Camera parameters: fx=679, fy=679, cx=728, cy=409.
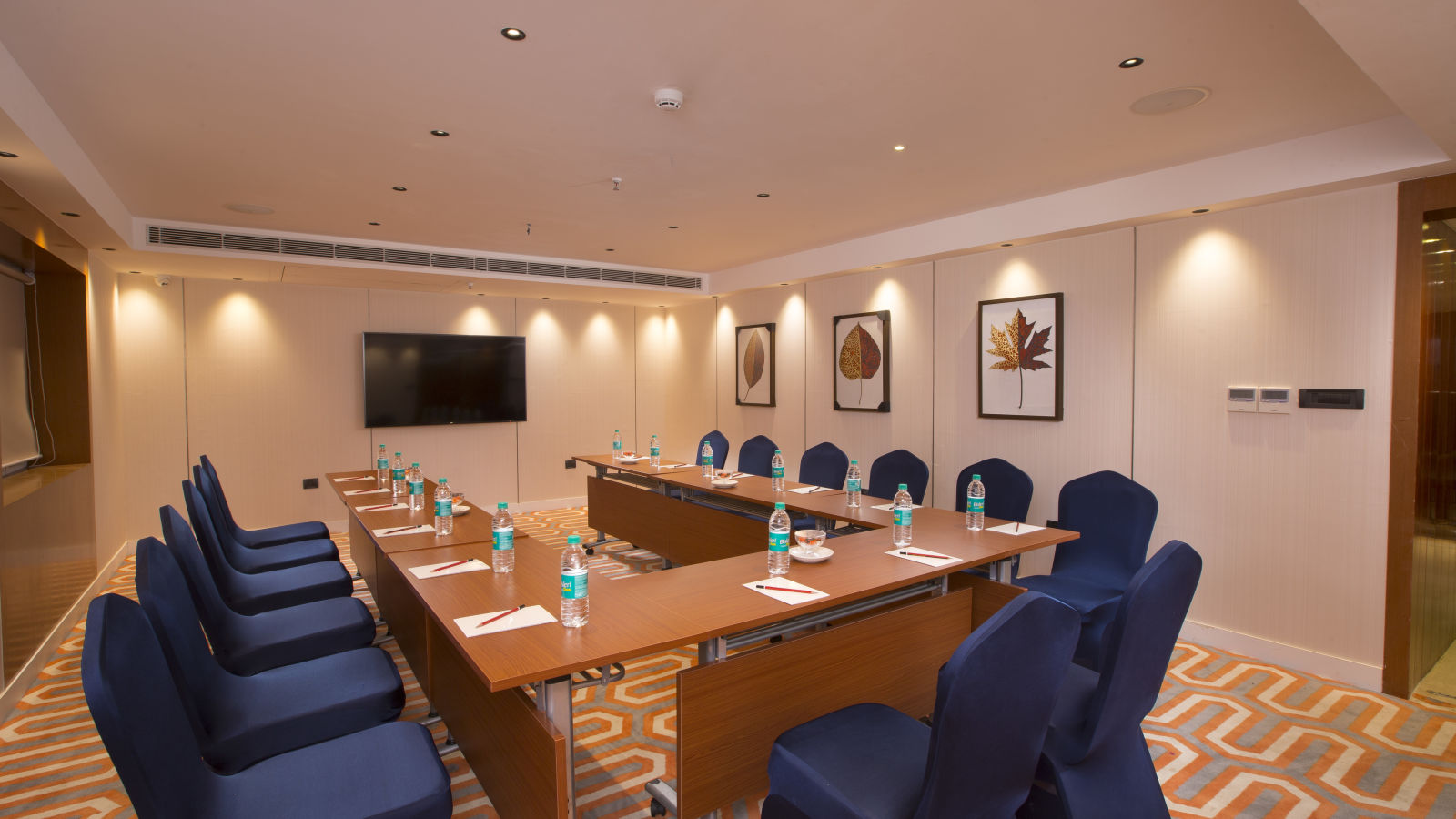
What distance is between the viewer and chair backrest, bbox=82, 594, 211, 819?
1156 millimetres

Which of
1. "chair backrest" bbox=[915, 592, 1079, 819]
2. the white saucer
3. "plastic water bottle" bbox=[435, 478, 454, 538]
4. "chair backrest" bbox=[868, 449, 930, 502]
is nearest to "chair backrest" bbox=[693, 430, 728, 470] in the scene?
"chair backrest" bbox=[868, 449, 930, 502]

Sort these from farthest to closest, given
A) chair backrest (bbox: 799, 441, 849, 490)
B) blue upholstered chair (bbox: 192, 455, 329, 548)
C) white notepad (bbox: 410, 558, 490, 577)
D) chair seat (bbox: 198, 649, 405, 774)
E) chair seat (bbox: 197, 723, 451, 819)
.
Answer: chair backrest (bbox: 799, 441, 849, 490) → blue upholstered chair (bbox: 192, 455, 329, 548) → white notepad (bbox: 410, 558, 490, 577) → chair seat (bbox: 198, 649, 405, 774) → chair seat (bbox: 197, 723, 451, 819)

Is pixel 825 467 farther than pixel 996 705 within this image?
Result: Yes

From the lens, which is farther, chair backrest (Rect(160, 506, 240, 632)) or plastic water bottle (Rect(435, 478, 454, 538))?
plastic water bottle (Rect(435, 478, 454, 538))

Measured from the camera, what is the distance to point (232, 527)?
4.21 m

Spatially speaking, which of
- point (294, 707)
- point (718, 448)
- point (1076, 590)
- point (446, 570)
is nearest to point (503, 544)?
point (446, 570)

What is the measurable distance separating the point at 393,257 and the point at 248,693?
4.79 meters

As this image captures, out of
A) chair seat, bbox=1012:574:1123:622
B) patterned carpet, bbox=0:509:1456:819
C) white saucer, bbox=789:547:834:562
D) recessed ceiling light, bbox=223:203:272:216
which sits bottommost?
patterned carpet, bbox=0:509:1456:819

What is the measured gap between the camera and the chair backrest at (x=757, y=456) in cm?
602

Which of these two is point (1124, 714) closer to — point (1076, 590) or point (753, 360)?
point (1076, 590)

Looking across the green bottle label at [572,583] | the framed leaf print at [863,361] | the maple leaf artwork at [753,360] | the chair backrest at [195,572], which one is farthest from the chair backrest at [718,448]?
the green bottle label at [572,583]

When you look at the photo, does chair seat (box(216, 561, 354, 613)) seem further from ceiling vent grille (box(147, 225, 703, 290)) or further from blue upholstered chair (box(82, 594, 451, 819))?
ceiling vent grille (box(147, 225, 703, 290))

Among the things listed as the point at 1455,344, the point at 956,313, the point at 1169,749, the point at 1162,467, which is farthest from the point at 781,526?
the point at 1455,344

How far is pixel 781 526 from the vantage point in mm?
2705
